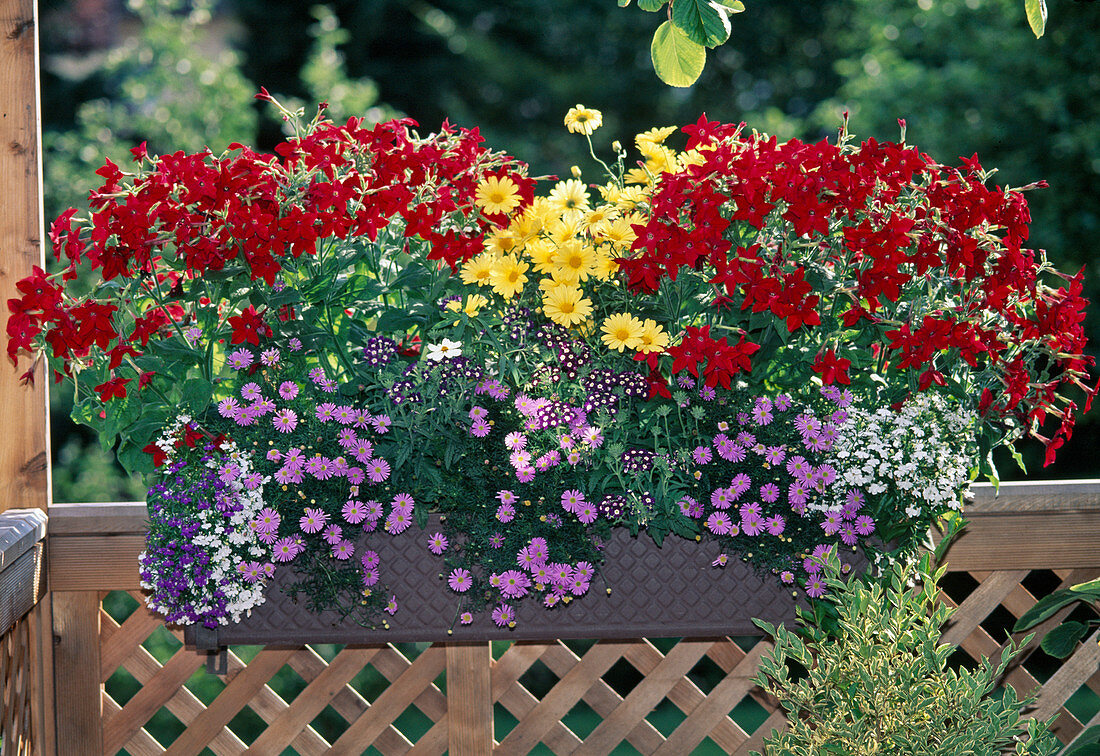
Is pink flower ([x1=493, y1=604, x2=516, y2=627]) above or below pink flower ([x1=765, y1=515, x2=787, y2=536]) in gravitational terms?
below

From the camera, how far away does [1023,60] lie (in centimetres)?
402

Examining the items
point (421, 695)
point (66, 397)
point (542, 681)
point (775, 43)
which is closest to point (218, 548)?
point (421, 695)

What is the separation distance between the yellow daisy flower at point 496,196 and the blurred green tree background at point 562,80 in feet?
9.84

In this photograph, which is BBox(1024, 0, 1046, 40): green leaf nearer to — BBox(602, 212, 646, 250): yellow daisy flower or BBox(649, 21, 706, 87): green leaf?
BBox(649, 21, 706, 87): green leaf

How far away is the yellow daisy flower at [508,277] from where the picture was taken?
1333 mm

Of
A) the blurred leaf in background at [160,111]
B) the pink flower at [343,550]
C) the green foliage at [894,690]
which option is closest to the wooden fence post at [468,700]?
the pink flower at [343,550]

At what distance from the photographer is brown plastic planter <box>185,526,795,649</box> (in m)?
1.39

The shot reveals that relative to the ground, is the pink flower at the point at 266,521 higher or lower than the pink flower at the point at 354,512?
lower

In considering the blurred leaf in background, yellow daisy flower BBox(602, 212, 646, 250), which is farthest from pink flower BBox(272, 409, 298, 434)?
the blurred leaf in background

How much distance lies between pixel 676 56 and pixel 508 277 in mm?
381

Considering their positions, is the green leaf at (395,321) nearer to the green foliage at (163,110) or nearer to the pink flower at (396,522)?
the pink flower at (396,522)

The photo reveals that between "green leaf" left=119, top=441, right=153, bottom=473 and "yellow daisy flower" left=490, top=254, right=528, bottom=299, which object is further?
"green leaf" left=119, top=441, right=153, bottom=473

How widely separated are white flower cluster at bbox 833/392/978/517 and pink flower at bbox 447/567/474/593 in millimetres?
535

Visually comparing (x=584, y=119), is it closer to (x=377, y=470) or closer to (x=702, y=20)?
(x=702, y=20)
